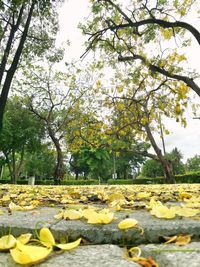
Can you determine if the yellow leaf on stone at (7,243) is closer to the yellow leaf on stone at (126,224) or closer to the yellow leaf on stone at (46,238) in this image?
the yellow leaf on stone at (46,238)

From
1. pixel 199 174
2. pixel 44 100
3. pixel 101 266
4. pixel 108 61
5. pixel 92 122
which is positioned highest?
pixel 44 100

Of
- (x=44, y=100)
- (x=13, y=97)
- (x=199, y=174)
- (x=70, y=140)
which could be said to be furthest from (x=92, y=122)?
(x=199, y=174)

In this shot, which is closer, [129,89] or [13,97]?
[129,89]

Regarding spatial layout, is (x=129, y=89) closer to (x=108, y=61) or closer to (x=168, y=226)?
(x=108, y=61)

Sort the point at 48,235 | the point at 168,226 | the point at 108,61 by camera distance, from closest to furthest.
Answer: the point at 48,235
the point at 168,226
the point at 108,61

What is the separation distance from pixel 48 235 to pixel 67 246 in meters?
0.13

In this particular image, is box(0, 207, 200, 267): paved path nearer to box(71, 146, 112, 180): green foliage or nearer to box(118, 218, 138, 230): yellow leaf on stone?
box(118, 218, 138, 230): yellow leaf on stone

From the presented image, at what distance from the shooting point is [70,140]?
18.1 m

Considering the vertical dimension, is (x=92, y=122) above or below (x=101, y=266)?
above

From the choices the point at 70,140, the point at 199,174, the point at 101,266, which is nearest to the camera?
the point at 101,266

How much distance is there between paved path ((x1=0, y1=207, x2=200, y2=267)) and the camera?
0.98 meters

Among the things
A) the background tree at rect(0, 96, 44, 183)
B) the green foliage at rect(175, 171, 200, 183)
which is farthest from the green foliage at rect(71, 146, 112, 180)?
the background tree at rect(0, 96, 44, 183)

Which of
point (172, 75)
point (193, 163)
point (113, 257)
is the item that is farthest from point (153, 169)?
point (113, 257)

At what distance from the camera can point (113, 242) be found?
1346 millimetres
